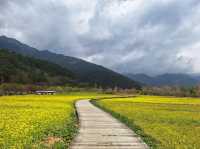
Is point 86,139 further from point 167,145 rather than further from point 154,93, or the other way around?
point 154,93

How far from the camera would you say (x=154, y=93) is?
163m

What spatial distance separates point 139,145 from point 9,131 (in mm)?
7493

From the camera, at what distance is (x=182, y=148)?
17625 mm

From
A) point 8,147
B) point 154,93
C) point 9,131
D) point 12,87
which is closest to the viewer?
point 8,147

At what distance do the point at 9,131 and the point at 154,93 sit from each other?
14433 centimetres

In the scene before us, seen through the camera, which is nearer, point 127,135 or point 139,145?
point 139,145

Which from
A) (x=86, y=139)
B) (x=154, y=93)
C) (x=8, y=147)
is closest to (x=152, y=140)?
(x=86, y=139)

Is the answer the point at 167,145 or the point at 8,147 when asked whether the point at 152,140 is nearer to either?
the point at 167,145

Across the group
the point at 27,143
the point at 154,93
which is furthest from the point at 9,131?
the point at 154,93

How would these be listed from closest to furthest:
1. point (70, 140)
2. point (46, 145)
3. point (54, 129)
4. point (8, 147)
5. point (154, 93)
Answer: point (8, 147) < point (46, 145) < point (70, 140) < point (54, 129) < point (154, 93)

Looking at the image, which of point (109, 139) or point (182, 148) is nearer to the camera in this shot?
point (182, 148)

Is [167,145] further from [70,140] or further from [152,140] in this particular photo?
[70,140]

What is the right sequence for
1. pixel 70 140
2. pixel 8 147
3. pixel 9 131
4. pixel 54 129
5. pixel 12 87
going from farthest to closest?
pixel 12 87 < pixel 54 129 < pixel 9 131 < pixel 70 140 < pixel 8 147

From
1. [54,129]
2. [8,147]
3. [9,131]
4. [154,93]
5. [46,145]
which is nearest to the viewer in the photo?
[8,147]
